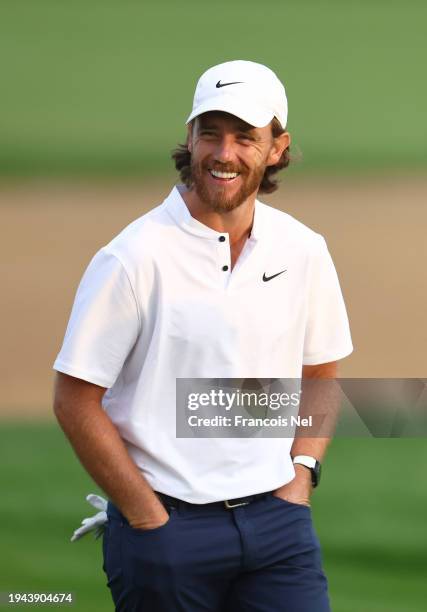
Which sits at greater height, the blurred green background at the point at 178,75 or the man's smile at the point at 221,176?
the blurred green background at the point at 178,75

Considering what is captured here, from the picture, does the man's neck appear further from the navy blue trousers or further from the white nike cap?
the navy blue trousers

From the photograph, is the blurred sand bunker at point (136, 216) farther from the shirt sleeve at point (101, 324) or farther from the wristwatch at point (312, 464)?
the shirt sleeve at point (101, 324)

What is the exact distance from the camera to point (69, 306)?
4.73m

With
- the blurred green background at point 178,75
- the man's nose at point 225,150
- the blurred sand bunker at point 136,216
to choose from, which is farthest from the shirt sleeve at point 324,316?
the blurred green background at point 178,75

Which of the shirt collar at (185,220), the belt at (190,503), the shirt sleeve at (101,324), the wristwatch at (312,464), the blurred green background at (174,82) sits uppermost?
the blurred green background at (174,82)

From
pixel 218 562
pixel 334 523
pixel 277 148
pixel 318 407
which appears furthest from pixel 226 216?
pixel 334 523

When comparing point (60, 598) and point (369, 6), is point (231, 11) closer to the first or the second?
point (369, 6)

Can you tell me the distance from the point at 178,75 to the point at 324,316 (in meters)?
2.94

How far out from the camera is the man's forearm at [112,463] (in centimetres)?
222

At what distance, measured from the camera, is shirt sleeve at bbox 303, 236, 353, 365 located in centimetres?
238

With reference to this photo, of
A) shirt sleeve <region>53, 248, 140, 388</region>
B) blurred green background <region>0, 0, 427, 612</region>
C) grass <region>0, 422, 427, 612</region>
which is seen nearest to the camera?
shirt sleeve <region>53, 248, 140, 388</region>

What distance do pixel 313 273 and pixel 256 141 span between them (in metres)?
0.24

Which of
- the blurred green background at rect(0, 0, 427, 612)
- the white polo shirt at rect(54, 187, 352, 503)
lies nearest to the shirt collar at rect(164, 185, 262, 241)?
the white polo shirt at rect(54, 187, 352, 503)
